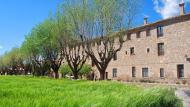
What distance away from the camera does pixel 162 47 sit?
171ft

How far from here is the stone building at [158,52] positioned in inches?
1900

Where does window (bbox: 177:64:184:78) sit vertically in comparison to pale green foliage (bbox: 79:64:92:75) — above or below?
below

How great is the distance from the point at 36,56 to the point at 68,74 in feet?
26.8

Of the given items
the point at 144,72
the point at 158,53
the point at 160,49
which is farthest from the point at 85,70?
the point at 160,49

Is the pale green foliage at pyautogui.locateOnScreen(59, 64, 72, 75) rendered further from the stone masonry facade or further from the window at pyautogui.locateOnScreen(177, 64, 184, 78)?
the window at pyautogui.locateOnScreen(177, 64, 184, 78)

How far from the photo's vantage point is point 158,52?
5288 centimetres

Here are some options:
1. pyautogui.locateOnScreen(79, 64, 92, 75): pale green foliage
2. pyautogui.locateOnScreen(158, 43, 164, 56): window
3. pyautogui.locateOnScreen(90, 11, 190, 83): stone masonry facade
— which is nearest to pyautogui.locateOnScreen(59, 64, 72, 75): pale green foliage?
pyautogui.locateOnScreen(79, 64, 92, 75): pale green foliage

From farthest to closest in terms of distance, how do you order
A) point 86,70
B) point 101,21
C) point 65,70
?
point 65,70 → point 86,70 → point 101,21

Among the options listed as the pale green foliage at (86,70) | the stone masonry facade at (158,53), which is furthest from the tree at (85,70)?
the stone masonry facade at (158,53)

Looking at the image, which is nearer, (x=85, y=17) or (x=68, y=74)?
(x=85, y=17)

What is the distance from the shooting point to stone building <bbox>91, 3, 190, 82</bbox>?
48.2m

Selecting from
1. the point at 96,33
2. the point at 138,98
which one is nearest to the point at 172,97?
the point at 138,98

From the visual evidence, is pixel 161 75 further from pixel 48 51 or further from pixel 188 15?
pixel 48 51

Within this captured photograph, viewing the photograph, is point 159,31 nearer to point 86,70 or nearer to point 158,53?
point 158,53
